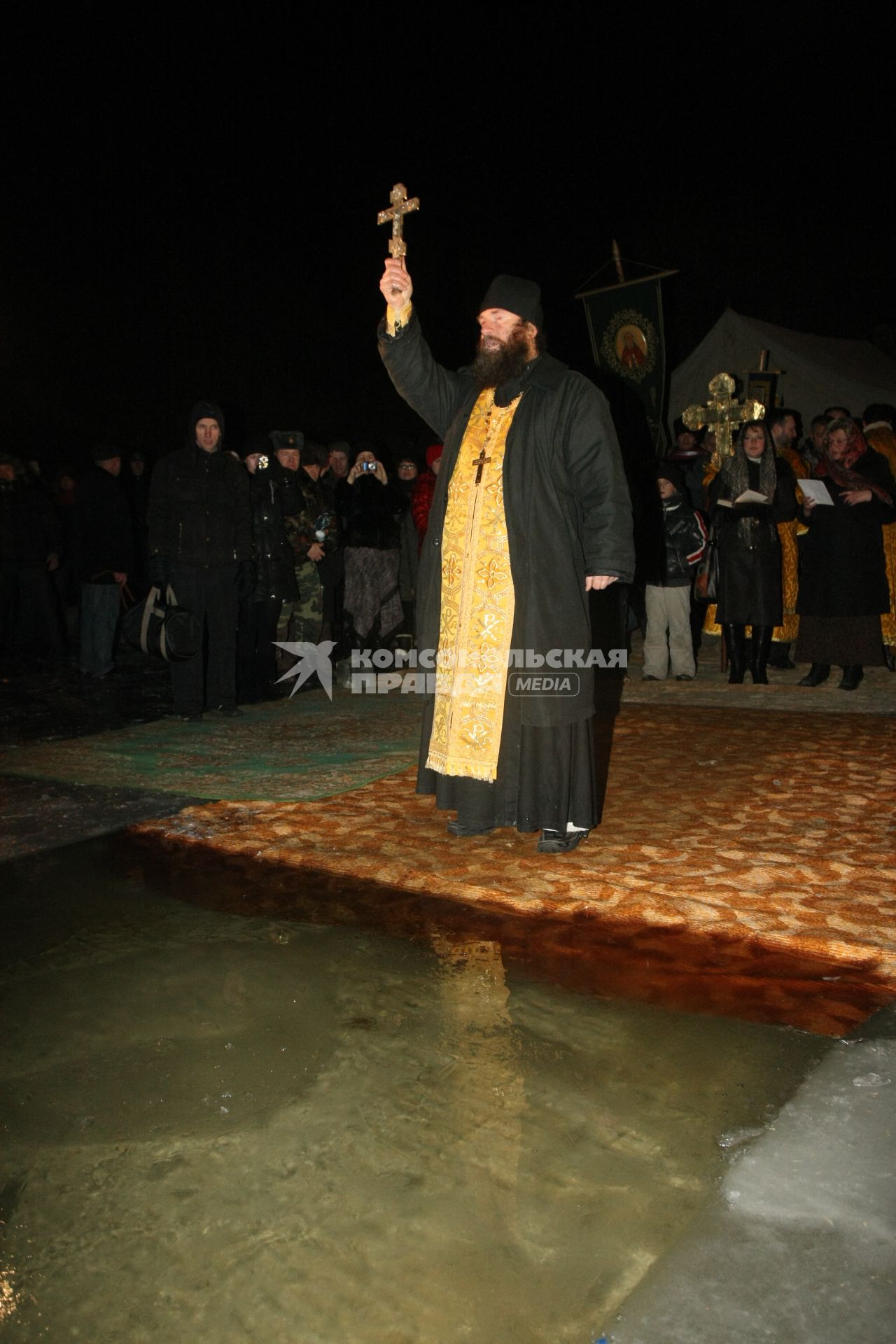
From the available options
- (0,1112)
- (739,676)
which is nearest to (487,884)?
(0,1112)

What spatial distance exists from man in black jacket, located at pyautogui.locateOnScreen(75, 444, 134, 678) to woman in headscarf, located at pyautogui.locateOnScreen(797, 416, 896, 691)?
203 inches

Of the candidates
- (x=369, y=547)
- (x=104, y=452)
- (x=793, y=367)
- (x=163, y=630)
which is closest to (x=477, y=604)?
(x=163, y=630)

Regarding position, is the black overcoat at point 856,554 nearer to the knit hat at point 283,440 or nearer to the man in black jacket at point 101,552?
the knit hat at point 283,440

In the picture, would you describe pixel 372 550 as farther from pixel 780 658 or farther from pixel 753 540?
pixel 780 658

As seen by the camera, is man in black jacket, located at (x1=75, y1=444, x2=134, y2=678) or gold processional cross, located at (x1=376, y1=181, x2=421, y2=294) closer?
gold processional cross, located at (x1=376, y1=181, x2=421, y2=294)

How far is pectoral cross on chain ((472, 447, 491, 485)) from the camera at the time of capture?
395 cm

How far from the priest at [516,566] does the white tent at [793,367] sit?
1055 centimetres

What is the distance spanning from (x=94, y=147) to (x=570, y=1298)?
38.2 feet

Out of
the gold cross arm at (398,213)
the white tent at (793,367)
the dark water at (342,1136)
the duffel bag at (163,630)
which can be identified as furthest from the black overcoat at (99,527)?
the white tent at (793,367)

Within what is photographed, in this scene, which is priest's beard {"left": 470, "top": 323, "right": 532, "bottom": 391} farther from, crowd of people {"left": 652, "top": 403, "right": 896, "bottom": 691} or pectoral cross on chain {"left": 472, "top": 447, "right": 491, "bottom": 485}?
crowd of people {"left": 652, "top": 403, "right": 896, "bottom": 691}

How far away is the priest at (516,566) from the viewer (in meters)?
3.83

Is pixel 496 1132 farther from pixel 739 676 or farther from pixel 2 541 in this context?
pixel 2 541

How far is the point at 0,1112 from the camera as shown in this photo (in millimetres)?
2111

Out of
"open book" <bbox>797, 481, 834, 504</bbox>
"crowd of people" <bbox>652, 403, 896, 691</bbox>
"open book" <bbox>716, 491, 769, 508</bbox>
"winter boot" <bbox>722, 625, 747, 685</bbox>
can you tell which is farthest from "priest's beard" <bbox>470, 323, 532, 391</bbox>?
"winter boot" <bbox>722, 625, 747, 685</bbox>
